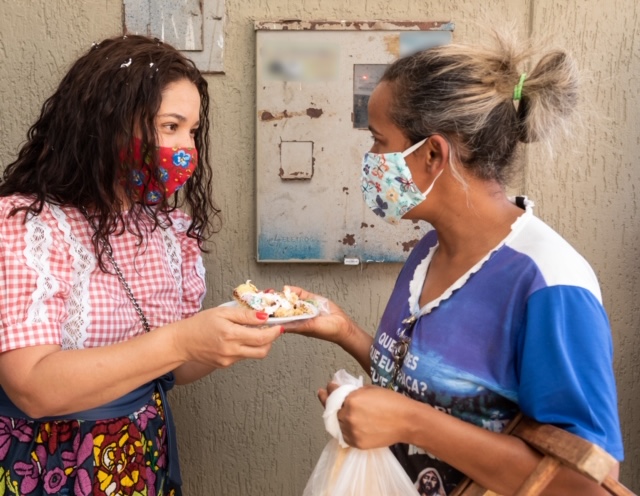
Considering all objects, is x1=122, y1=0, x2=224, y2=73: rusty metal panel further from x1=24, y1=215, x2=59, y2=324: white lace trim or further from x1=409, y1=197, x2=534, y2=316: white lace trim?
x1=409, y1=197, x2=534, y2=316: white lace trim

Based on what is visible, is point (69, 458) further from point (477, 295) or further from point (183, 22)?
point (183, 22)

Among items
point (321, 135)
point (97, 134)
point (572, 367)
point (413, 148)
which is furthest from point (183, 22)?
point (572, 367)

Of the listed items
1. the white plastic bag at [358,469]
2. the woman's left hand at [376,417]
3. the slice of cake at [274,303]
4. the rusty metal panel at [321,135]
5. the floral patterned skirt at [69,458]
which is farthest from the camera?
the rusty metal panel at [321,135]

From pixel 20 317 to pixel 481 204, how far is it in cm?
118

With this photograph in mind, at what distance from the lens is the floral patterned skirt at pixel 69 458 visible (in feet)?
6.39

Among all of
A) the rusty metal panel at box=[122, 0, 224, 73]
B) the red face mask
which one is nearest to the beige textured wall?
the rusty metal panel at box=[122, 0, 224, 73]

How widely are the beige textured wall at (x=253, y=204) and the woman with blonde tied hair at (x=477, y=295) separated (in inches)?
45.6

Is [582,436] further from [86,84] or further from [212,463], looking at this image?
[212,463]

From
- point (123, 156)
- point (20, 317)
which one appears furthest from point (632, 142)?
point (20, 317)

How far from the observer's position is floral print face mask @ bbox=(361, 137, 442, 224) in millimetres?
1896

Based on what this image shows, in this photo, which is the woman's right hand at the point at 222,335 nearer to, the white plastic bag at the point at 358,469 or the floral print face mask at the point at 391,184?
the white plastic bag at the point at 358,469

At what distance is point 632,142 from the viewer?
3.07 metres

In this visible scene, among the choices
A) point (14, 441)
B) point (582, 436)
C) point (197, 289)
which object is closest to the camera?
point (582, 436)

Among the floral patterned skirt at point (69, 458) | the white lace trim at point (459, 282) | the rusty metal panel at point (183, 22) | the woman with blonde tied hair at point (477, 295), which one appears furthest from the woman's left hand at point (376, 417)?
the rusty metal panel at point (183, 22)
